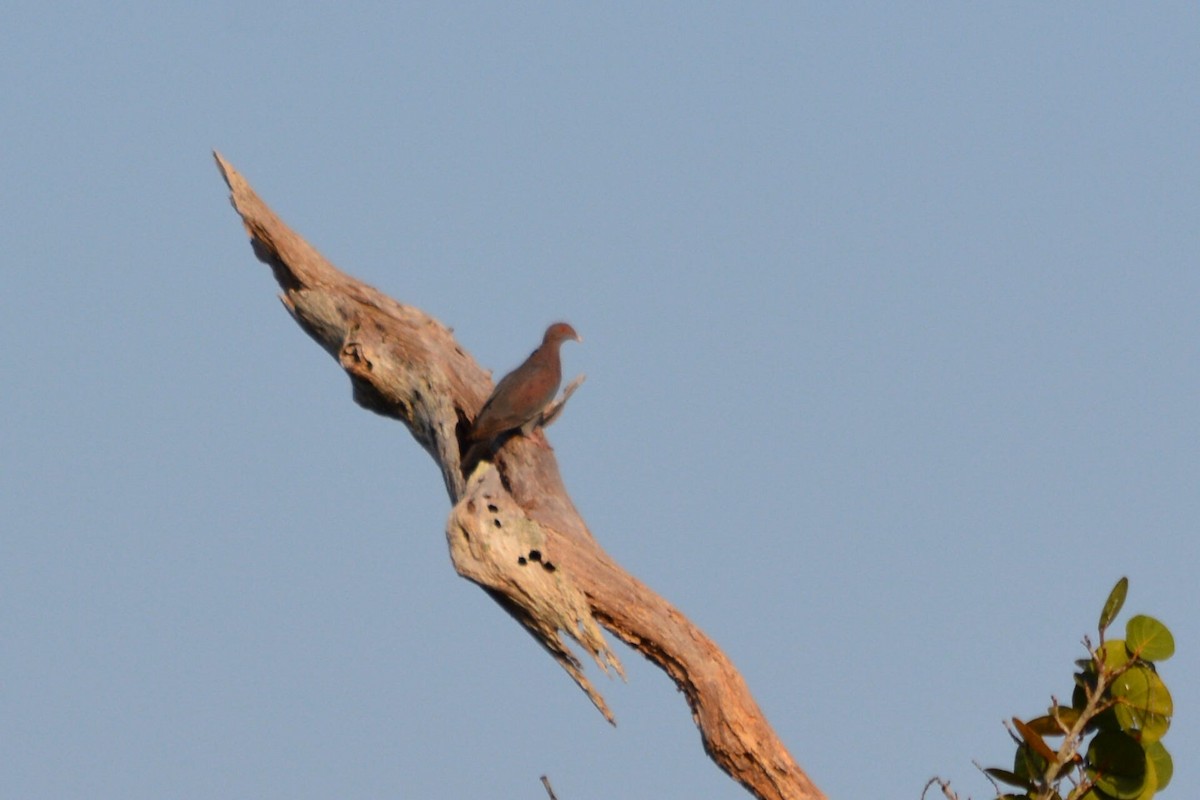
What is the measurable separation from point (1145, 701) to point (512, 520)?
3.05m

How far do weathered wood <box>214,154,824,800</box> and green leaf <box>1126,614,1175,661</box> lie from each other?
1680 millimetres

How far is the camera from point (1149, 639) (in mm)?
5922

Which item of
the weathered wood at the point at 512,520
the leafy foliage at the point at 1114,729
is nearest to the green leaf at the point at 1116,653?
the leafy foliage at the point at 1114,729

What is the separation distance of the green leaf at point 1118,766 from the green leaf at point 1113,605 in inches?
19.3

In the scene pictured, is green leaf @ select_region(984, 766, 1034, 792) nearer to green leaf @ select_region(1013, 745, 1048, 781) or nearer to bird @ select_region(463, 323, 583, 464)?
green leaf @ select_region(1013, 745, 1048, 781)

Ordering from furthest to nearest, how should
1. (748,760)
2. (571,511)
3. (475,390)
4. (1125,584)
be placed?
1. (475,390)
2. (571,511)
3. (748,760)
4. (1125,584)

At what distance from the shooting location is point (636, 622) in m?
7.32

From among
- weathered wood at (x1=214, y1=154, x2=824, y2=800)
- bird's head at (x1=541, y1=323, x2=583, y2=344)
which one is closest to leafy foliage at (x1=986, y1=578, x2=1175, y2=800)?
Result: weathered wood at (x1=214, y1=154, x2=824, y2=800)

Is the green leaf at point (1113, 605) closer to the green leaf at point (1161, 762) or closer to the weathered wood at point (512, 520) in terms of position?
the green leaf at point (1161, 762)

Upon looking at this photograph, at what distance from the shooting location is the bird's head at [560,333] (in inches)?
374

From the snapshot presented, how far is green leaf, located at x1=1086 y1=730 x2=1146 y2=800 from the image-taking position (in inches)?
233

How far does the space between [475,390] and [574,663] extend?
1.89 m

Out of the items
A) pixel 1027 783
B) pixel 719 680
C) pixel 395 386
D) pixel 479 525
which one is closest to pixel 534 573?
pixel 479 525

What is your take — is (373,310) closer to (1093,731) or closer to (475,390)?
(475,390)
